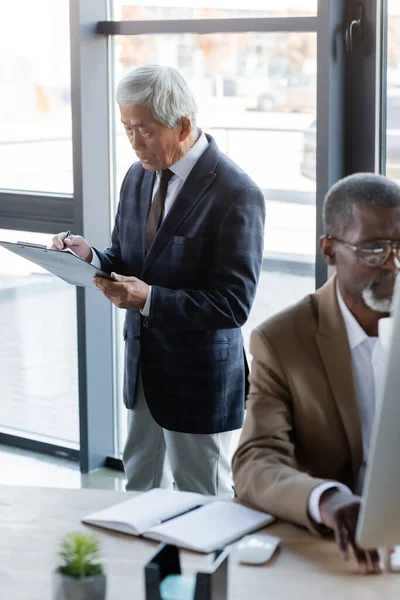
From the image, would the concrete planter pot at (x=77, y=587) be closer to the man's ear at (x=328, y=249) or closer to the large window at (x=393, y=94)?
the man's ear at (x=328, y=249)

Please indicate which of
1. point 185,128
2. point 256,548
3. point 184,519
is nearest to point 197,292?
point 185,128

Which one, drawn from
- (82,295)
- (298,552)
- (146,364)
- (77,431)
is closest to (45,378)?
(77,431)

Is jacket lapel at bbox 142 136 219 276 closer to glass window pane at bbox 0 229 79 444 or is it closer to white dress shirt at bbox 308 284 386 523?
white dress shirt at bbox 308 284 386 523

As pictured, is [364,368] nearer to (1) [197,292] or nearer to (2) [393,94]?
(1) [197,292]

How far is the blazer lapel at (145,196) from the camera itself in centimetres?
304

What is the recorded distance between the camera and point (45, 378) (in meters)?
4.82

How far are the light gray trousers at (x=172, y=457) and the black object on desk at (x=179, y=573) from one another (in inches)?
55.7

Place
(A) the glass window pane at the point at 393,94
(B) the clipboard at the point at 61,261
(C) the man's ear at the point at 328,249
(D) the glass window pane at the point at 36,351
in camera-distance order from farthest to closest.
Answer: (D) the glass window pane at the point at 36,351, (A) the glass window pane at the point at 393,94, (B) the clipboard at the point at 61,261, (C) the man's ear at the point at 328,249

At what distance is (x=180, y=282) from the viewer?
2943mm

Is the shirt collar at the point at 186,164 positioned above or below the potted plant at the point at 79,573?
above

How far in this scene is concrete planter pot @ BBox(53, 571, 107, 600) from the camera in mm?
1496

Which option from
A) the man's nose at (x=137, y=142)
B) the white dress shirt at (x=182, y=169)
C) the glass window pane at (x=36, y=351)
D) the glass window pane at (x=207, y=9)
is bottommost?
the glass window pane at (x=36, y=351)

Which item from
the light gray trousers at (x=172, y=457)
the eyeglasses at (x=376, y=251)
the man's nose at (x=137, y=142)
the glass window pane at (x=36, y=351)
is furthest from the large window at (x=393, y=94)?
the glass window pane at (x=36, y=351)

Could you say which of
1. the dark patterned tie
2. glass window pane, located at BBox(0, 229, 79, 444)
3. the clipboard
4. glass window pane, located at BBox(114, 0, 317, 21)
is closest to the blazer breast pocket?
the dark patterned tie
